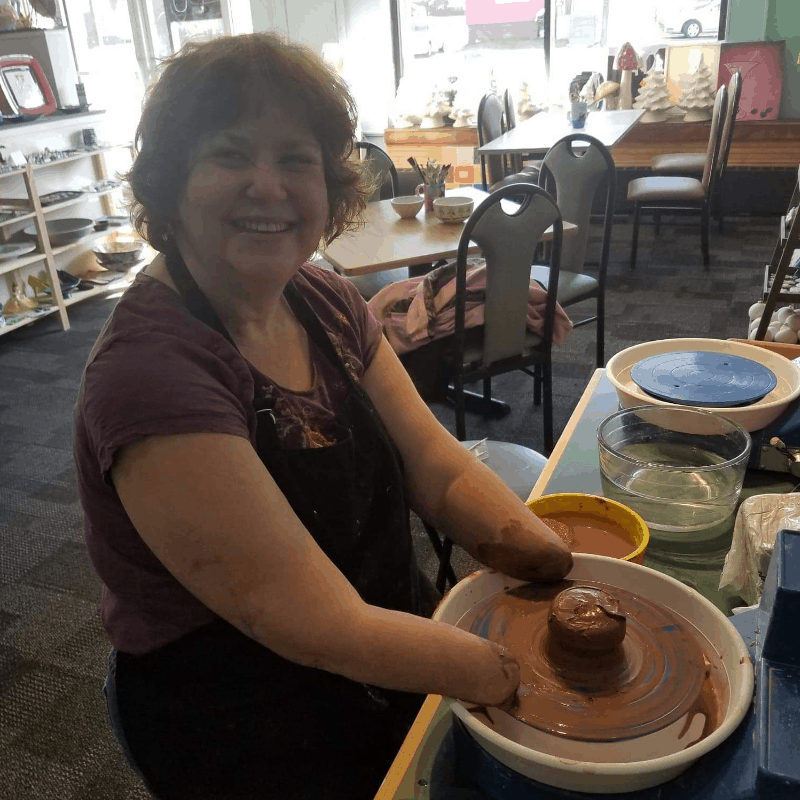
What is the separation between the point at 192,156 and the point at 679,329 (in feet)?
11.4

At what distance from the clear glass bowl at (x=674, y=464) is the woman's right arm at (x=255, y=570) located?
0.41 m

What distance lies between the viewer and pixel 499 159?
4.96 metres

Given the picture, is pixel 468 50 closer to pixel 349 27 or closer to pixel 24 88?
pixel 349 27

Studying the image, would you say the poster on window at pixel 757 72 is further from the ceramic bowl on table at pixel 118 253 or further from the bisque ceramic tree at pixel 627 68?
the ceramic bowl on table at pixel 118 253

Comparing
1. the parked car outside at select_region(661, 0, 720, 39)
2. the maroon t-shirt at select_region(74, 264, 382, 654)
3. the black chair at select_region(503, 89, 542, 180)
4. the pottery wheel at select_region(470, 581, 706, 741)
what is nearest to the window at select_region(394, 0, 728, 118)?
the parked car outside at select_region(661, 0, 720, 39)

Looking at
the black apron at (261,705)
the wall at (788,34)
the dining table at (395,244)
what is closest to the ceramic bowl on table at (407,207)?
the dining table at (395,244)

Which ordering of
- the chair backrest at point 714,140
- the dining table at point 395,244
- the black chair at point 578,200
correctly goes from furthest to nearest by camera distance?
the chair backrest at point 714,140 < the black chair at point 578,200 < the dining table at point 395,244

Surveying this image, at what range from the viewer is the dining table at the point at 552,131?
13.9 ft

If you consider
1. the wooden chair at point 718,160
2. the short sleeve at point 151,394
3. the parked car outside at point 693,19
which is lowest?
the wooden chair at point 718,160

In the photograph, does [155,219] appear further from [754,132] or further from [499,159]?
[754,132]

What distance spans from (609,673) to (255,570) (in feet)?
1.18

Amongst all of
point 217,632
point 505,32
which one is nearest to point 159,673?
point 217,632

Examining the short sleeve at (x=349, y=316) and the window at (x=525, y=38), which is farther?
the window at (x=525, y=38)

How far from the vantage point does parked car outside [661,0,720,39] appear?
548 centimetres
